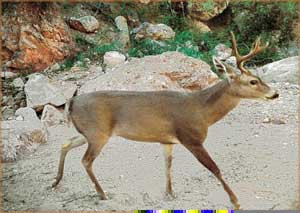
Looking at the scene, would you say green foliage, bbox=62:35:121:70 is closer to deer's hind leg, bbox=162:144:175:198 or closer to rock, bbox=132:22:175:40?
rock, bbox=132:22:175:40

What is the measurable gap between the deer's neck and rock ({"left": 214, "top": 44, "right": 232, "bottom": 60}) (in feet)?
0.66

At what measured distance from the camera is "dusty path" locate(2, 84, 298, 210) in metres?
3.11

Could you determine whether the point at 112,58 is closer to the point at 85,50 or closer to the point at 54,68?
the point at 85,50

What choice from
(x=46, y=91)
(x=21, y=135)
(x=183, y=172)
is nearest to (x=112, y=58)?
(x=46, y=91)

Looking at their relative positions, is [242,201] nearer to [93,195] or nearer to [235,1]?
[93,195]

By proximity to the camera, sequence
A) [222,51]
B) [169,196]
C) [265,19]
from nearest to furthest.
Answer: [169,196] < [222,51] < [265,19]

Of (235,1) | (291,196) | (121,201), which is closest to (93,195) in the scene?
(121,201)

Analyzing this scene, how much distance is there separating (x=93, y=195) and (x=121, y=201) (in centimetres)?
13

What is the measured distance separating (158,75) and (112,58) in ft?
0.76

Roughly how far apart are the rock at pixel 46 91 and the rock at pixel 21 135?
0.28 ft

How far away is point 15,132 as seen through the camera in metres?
3.41

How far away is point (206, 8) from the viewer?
11.0 feet

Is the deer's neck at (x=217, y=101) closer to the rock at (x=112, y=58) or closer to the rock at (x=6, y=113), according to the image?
the rock at (x=112, y=58)

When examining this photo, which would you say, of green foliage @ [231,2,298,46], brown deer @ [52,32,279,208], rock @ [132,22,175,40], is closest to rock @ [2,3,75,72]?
rock @ [132,22,175,40]
